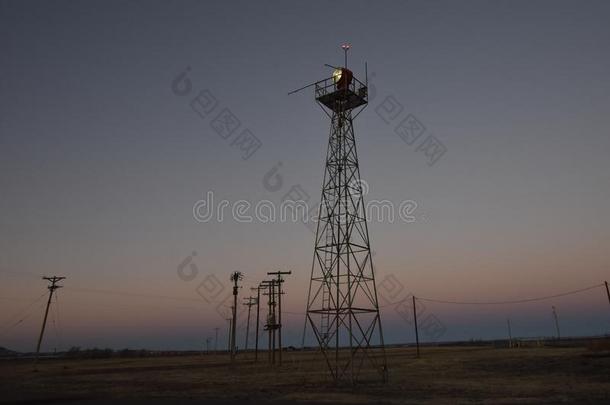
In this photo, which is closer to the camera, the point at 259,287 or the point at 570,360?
the point at 570,360

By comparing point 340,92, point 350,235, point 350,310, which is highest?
point 340,92

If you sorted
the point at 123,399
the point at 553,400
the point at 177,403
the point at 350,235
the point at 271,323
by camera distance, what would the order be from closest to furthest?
1. the point at 553,400
2. the point at 177,403
3. the point at 123,399
4. the point at 350,235
5. the point at 271,323

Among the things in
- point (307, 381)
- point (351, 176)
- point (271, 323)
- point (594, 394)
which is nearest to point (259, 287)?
point (271, 323)

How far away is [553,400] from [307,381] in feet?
50.9

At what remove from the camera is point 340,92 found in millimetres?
29469

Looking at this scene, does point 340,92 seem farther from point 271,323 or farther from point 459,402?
point 271,323

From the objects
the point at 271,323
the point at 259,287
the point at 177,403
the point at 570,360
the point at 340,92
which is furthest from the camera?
the point at 259,287

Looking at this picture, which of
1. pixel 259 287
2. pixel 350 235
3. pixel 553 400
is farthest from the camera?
pixel 259 287

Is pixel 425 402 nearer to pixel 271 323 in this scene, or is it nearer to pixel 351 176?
pixel 351 176

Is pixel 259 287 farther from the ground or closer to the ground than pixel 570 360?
farther from the ground

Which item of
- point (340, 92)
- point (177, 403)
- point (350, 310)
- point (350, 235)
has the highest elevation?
point (340, 92)

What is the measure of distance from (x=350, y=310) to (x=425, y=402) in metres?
6.96

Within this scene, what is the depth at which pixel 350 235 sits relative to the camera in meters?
27.2

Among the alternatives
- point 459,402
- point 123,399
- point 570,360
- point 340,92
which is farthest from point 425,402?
point 570,360
